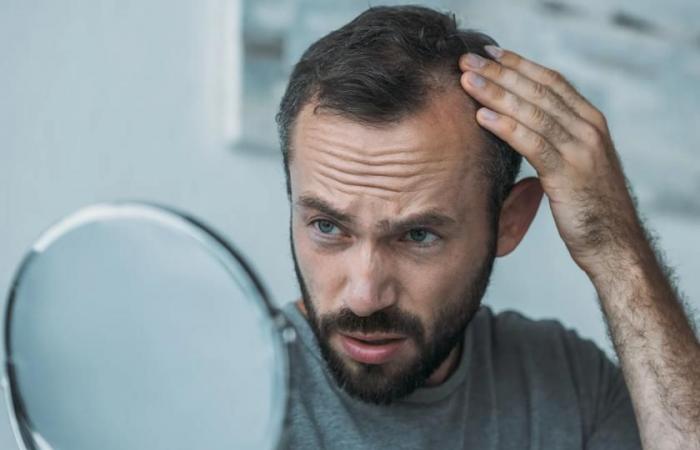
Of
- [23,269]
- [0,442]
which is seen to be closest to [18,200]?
[0,442]

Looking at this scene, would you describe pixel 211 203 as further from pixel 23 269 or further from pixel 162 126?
pixel 23 269

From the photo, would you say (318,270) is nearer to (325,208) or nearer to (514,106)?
(325,208)

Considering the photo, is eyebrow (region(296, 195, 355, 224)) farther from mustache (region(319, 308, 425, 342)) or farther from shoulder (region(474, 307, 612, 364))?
shoulder (region(474, 307, 612, 364))

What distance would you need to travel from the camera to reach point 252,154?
→ 2.59 meters

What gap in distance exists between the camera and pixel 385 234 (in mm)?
1499

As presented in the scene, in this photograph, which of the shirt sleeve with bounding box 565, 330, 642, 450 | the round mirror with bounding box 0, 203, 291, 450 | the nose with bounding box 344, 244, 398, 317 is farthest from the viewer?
the shirt sleeve with bounding box 565, 330, 642, 450

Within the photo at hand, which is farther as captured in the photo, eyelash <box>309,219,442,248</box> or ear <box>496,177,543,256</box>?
ear <box>496,177,543,256</box>

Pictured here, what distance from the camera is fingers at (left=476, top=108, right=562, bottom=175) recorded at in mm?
1557

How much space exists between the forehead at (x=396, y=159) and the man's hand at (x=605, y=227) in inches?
1.7

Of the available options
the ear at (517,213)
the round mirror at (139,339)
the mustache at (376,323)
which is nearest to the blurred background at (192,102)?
the ear at (517,213)

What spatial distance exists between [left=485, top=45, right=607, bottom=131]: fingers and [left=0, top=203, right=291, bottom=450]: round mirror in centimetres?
67

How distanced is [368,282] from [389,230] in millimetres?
73

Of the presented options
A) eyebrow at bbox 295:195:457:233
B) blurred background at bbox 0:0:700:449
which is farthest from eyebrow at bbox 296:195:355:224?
blurred background at bbox 0:0:700:449

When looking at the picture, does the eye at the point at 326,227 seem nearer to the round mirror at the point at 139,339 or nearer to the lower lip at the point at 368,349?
the lower lip at the point at 368,349
